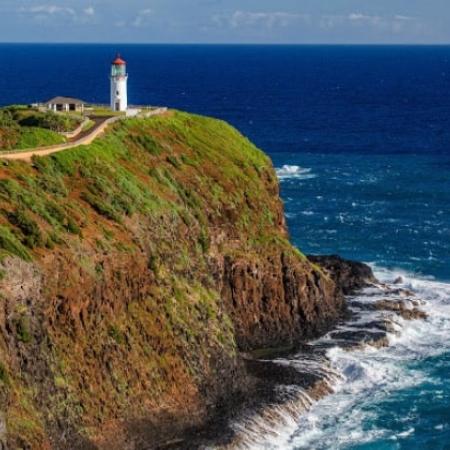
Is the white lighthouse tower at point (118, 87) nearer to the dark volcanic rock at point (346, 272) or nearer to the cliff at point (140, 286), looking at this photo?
the cliff at point (140, 286)

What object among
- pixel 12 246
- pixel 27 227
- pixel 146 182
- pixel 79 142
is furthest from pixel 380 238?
pixel 12 246

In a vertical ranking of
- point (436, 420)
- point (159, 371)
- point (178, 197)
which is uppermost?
point (178, 197)

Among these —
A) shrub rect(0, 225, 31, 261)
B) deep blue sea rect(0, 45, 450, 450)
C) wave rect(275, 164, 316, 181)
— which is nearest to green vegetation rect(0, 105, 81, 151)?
shrub rect(0, 225, 31, 261)

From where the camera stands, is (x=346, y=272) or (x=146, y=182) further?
(x=346, y=272)

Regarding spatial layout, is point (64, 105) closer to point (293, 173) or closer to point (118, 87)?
point (118, 87)

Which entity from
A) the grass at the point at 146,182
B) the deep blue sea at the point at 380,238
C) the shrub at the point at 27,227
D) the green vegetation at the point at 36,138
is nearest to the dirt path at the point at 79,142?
the grass at the point at 146,182

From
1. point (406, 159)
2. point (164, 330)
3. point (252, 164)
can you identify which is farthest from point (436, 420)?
point (406, 159)

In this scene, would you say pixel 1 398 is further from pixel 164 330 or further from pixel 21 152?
pixel 21 152
